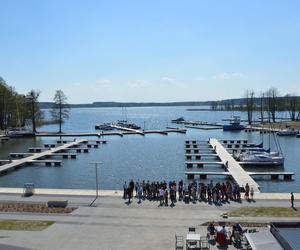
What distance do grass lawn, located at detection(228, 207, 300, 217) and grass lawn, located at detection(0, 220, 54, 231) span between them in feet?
35.6

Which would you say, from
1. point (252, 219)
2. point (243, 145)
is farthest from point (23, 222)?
point (243, 145)

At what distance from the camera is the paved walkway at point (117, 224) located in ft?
71.5

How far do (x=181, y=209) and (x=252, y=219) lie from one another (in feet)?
15.5

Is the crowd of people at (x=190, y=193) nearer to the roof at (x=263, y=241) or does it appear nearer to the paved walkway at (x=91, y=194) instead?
the paved walkway at (x=91, y=194)

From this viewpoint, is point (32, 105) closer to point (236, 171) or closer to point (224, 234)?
point (236, 171)

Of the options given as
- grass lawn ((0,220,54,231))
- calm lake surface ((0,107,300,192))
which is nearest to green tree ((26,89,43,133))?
calm lake surface ((0,107,300,192))

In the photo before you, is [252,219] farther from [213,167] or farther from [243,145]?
[243,145]

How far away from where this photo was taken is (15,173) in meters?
53.5

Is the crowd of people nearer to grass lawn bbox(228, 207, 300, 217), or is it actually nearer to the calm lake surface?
grass lawn bbox(228, 207, 300, 217)

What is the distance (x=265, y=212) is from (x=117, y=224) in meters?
8.98

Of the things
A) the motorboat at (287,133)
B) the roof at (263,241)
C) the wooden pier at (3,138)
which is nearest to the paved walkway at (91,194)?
the roof at (263,241)

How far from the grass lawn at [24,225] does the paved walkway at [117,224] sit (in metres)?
0.56

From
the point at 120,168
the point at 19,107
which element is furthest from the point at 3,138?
the point at 120,168

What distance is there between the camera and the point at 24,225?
25.0 meters
